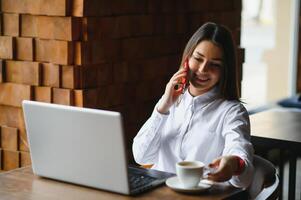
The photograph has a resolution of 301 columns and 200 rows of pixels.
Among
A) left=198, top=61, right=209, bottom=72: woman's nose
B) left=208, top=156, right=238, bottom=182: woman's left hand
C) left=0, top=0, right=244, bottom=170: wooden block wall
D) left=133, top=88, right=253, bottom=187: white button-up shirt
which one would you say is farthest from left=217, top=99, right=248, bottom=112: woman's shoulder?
left=0, top=0, right=244, bottom=170: wooden block wall

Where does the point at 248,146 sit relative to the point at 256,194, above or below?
above

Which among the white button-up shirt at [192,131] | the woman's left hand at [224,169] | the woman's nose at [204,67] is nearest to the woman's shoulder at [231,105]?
the white button-up shirt at [192,131]

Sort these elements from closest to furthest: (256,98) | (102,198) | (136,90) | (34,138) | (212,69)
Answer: (102,198) < (34,138) < (212,69) < (136,90) < (256,98)

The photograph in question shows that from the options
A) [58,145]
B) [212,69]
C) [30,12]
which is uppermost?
[30,12]

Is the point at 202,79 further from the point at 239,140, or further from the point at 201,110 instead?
the point at 239,140

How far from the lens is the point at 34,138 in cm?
200

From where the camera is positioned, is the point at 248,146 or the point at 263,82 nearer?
the point at 248,146

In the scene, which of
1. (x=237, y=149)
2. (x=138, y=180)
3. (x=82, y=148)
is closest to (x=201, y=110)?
(x=237, y=149)

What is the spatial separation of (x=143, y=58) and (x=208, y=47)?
884 millimetres

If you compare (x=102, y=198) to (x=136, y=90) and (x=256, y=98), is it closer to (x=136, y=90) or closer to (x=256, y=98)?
(x=136, y=90)

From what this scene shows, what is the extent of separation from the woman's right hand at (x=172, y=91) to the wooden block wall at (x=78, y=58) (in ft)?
1.81

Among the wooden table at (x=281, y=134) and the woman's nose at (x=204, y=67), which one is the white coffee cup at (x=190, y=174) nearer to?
Result: the woman's nose at (x=204, y=67)

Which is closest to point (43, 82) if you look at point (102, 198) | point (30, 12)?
point (30, 12)

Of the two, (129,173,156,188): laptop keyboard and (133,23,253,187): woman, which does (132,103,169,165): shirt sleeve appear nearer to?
(133,23,253,187): woman
